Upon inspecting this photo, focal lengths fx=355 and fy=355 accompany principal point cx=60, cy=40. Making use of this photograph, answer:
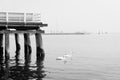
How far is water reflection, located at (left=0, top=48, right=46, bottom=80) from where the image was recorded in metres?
25.9

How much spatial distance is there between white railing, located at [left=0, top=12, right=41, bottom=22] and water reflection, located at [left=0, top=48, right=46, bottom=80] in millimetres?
4141

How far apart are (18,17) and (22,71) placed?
6.96 meters

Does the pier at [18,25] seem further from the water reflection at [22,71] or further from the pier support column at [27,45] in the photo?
the pier support column at [27,45]

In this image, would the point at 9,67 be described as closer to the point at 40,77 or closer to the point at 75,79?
the point at 40,77

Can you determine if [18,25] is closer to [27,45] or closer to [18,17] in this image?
[18,17]

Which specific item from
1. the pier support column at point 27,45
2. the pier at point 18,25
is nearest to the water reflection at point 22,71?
the pier at point 18,25

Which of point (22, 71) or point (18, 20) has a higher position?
point (18, 20)

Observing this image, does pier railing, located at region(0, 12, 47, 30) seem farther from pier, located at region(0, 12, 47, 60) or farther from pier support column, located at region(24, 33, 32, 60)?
pier support column, located at region(24, 33, 32, 60)

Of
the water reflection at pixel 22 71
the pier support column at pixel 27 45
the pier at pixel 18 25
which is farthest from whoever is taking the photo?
the pier support column at pixel 27 45

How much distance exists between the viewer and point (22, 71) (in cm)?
2883

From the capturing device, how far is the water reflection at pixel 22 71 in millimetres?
25922

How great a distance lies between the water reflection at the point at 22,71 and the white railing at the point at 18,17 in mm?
4141

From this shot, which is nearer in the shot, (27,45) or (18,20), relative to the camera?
(18,20)

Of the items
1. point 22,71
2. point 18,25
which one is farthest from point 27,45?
point 22,71
